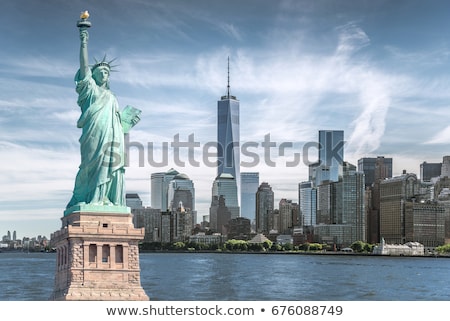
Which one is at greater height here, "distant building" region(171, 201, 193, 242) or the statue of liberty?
the statue of liberty

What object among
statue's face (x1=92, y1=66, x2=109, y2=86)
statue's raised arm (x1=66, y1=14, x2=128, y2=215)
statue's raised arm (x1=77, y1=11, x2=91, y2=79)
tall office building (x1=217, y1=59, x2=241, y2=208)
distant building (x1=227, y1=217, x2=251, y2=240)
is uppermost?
tall office building (x1=217, y1=59, x2=241, y2=208)

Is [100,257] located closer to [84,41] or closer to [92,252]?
[92,252]

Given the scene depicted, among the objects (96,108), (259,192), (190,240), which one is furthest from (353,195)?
(96,108)

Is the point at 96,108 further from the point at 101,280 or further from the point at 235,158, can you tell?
the point at 235,158

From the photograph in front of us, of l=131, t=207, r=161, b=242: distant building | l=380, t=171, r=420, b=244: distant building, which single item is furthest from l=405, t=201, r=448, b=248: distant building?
l=131, t=207, r=161, b=242: distant building

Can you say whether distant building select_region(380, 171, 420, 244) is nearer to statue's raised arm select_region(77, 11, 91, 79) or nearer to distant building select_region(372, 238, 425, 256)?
distant building select_region(372, 238, 425, 256)

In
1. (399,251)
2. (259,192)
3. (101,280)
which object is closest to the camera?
(101,280)

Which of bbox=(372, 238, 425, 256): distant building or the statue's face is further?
bbox=(372, 238, 425, 256): distant building
